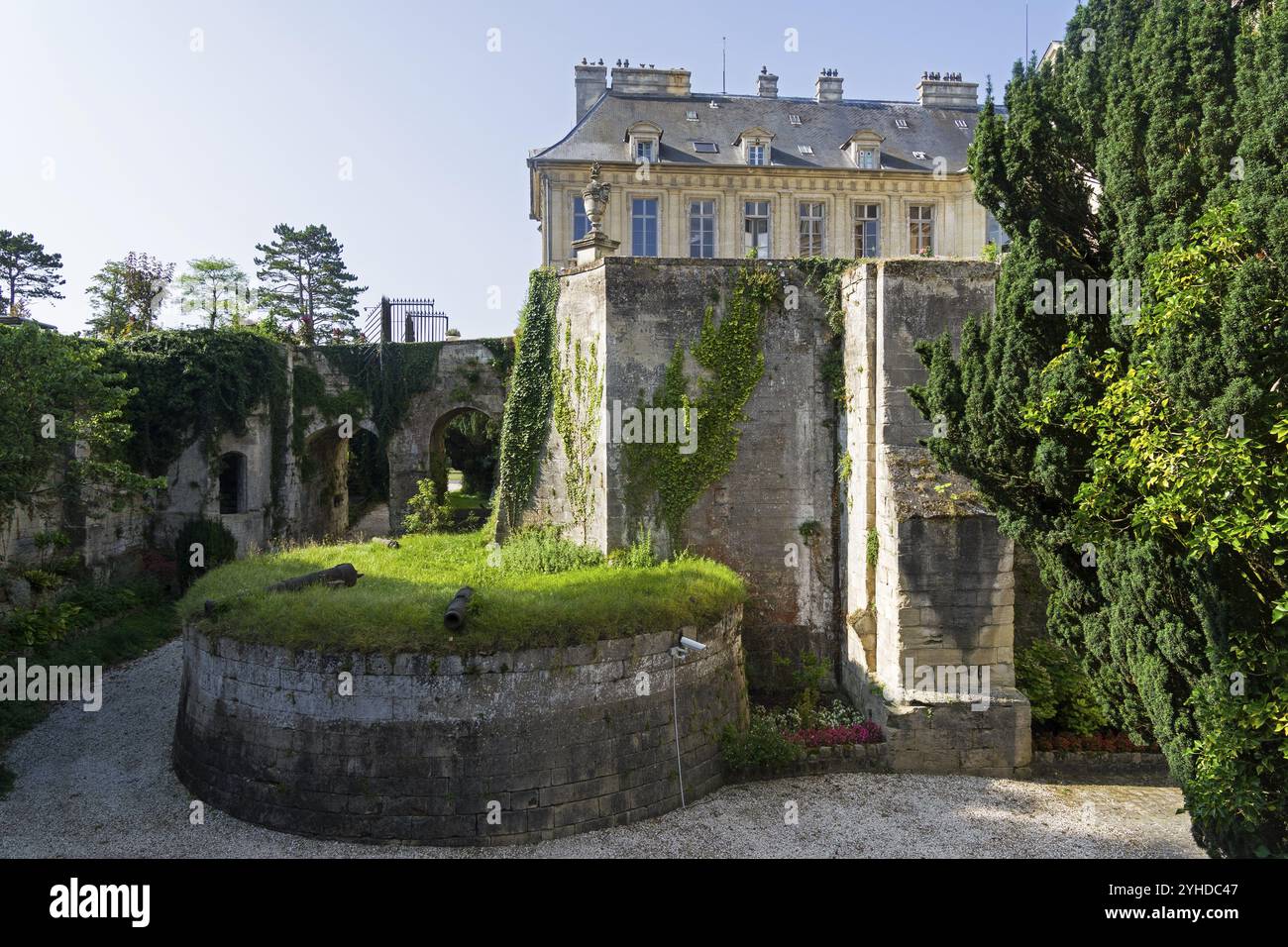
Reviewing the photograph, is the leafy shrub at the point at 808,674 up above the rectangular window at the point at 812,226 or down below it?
below

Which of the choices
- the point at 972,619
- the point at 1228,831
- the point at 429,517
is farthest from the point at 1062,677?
the point at 429,517

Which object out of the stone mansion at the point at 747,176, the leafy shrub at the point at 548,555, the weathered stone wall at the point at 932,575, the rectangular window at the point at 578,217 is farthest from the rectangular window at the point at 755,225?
the leafy shrub at the point at 548,555

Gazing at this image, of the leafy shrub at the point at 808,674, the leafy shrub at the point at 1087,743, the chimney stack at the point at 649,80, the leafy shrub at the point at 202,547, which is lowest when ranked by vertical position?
the leafy shrub at the point at 1087,743

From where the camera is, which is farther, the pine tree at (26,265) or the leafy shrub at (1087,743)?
the pine tree at (26,265)

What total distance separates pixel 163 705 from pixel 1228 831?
1521cm

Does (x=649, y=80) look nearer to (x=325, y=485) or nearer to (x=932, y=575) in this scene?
(x=325, y=485)

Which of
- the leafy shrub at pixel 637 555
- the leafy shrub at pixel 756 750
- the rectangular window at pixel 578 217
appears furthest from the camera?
the rectangular window at pixel 578 217

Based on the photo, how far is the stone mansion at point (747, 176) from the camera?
26359mm

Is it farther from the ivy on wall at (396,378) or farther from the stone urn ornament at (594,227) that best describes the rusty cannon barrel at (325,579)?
the ivy on wall at (396,378)

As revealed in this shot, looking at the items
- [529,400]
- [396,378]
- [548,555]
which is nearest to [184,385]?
[396,378]

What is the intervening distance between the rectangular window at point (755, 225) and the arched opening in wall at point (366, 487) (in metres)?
14.0

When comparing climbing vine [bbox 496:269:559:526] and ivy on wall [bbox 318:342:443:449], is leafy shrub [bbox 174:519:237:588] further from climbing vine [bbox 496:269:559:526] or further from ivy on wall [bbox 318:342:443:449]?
climbing vine [bbox 496:269:559:526]

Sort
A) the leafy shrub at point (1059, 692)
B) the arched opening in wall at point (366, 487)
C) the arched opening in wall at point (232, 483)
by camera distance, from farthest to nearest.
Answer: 1. the arched opening in wall at point (366, 487)
2. the arched opening in wall at point (232, 483)
3. the leafy shrub at point (1059, 692)

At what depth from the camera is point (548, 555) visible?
14.9m
